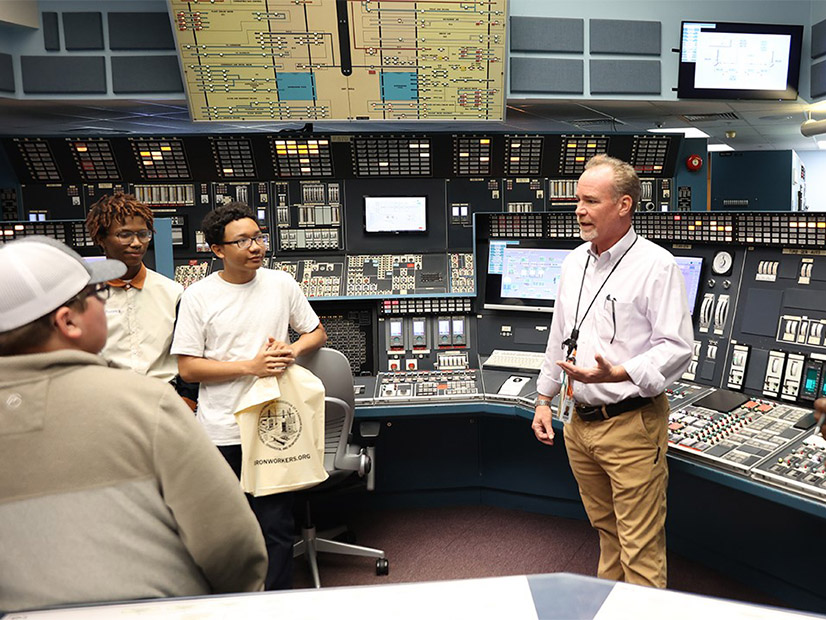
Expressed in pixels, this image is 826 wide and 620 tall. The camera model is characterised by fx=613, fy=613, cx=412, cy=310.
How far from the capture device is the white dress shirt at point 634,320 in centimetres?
189

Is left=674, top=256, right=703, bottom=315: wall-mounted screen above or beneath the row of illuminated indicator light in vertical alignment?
beneath

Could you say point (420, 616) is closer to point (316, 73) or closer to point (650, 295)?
point (650, 295)

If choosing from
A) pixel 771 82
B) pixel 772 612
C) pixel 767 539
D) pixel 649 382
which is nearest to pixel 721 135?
pixel 771 82

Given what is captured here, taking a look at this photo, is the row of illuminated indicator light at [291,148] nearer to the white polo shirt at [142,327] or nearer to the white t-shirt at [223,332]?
the white polo shirt at [142,327]

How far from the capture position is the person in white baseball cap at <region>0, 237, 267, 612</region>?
35.2 inches

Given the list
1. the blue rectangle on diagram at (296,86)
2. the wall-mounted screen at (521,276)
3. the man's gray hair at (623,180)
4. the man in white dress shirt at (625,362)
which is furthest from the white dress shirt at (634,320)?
the blue rectangle on diagram at (296,86)

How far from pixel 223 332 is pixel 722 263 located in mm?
2169

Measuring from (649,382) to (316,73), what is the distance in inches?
→ 111

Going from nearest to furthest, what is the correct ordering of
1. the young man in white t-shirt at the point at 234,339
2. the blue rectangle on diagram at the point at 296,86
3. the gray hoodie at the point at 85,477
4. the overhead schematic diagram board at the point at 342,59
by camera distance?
the gray hoodie at the point at 85,477, the young man in white t-shirt at the point at 234,339, the overhead schematic diagram board at the point at 342,59, the blue rectangle on diagram at the point at 296,86

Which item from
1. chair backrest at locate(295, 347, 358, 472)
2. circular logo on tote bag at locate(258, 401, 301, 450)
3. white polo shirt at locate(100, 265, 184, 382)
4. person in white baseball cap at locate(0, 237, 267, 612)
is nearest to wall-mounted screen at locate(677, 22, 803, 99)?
chair backrest at locate(295, 347, 358, 472)

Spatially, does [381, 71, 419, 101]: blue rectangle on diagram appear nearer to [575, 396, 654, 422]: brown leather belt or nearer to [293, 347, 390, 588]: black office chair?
[293, 347, 390, 588]: black office chair

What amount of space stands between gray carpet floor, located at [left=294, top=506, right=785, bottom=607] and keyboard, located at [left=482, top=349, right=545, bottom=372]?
0.86 metres

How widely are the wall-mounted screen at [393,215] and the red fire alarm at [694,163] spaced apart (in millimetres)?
1746

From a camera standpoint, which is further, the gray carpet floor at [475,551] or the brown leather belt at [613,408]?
the gray carpet floor at [475,551]
